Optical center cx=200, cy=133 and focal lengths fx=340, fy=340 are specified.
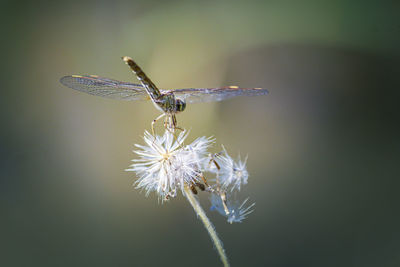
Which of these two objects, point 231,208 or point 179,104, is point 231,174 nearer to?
point 231,208

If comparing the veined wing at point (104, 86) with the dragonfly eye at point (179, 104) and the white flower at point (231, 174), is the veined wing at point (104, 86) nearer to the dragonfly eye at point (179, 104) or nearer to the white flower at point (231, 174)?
the dragonfly eye at point (179, 104)

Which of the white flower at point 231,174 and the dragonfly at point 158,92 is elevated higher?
the dragonfly at point 158,92

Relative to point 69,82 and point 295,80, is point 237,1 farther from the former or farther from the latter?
point 69,82

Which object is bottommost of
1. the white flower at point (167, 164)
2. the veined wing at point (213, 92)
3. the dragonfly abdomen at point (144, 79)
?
the white flower at point (167, 164)

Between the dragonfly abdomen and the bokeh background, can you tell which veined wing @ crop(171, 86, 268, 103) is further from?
the bokeh background

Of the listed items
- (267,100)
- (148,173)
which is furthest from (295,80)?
(148,173)

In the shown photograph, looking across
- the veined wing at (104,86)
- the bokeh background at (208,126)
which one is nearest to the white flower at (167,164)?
the veined wing at (104,86)
